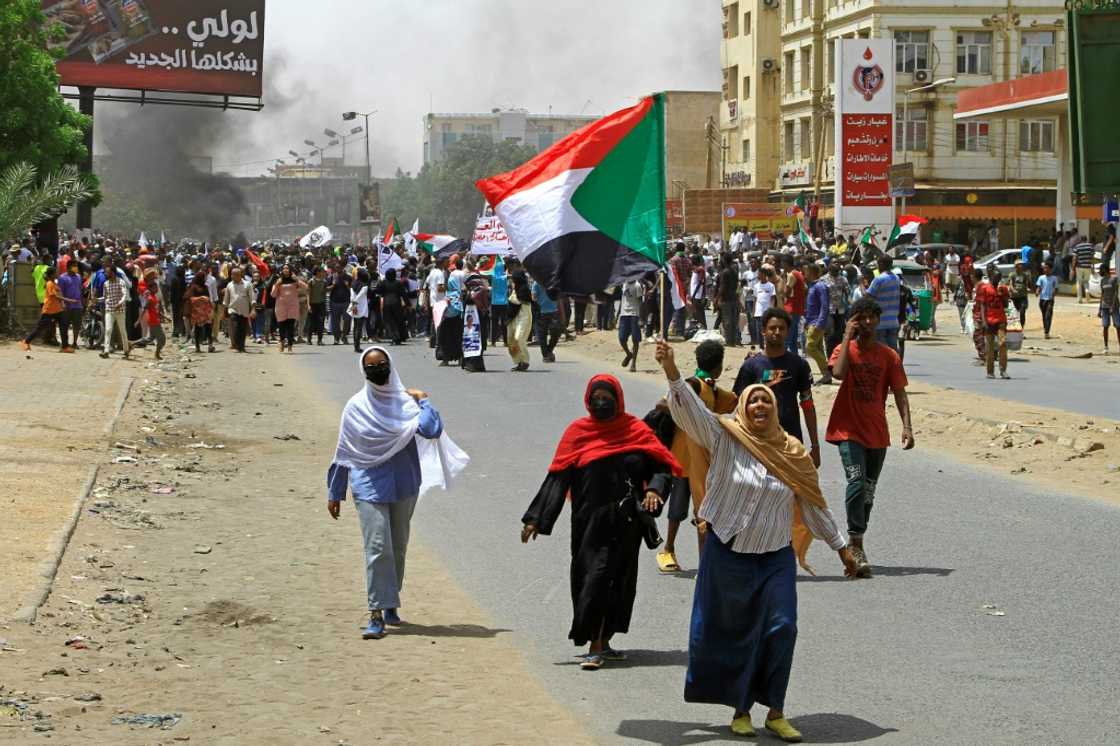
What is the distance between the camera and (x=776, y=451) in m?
6.68

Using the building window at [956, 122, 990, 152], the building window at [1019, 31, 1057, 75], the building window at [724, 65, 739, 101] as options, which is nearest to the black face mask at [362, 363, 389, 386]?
the building window at [956, 122, 990, 152]

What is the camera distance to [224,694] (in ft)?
23.5

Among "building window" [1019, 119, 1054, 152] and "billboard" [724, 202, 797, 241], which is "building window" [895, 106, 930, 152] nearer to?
"building window" [1019, 119, 1054, 152]

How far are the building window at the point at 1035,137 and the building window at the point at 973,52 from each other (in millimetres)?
2632

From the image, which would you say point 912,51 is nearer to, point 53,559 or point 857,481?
point 857,481

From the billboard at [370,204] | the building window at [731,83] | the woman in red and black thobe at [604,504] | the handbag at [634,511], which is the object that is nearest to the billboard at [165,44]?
the billboard at [370,204]

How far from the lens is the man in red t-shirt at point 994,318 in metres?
23.4

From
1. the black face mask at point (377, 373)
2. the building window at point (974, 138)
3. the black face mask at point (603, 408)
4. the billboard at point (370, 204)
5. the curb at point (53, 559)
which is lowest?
the curb at point (53, 559)

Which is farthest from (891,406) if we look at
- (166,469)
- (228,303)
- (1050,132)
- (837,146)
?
(1050,132)

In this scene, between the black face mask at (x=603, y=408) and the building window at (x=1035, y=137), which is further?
the building window at (x=1035, y=137)

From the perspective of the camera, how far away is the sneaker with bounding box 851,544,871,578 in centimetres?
957

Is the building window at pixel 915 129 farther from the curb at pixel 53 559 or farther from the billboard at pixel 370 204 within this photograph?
the curb at pixel 53 559

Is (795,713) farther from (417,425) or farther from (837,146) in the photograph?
(837,146)

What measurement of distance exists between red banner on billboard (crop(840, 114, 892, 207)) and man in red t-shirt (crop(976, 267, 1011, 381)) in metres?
11.6
